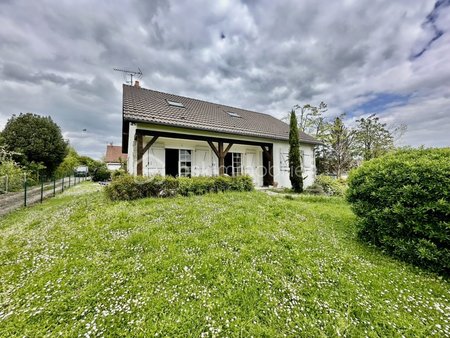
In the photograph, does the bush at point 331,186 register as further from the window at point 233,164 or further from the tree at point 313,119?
the tree at point 313,119

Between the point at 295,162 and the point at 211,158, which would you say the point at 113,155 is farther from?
the point at 295,162

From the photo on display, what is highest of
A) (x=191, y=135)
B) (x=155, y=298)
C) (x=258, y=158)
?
(x=191, y=135)

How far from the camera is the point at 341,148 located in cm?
1688

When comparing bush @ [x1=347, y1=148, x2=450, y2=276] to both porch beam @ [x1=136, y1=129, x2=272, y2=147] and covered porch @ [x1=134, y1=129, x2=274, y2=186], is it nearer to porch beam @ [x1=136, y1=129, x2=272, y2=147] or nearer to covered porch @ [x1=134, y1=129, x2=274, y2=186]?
covered porch @ [x1=134, y1=129, x2=274, y2=186]

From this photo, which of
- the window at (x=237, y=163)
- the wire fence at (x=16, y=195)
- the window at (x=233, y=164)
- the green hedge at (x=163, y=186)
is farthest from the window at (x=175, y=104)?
the wire fence at (x=16, y=195)

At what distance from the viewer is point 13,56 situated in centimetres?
762

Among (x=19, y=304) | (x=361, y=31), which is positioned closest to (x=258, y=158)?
(x=361, y=31)

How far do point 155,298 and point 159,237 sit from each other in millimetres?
1334

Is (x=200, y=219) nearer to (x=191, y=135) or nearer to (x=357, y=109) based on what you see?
(x=191, y=135)

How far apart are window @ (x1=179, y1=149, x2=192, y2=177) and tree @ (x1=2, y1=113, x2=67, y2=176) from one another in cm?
1332

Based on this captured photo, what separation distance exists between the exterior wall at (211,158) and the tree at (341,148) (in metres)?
6.23

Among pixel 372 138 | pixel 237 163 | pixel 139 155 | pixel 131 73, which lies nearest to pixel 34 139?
pixel 131 73

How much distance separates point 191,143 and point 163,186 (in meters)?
3.69

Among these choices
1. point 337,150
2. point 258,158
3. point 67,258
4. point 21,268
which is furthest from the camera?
point 337,150
